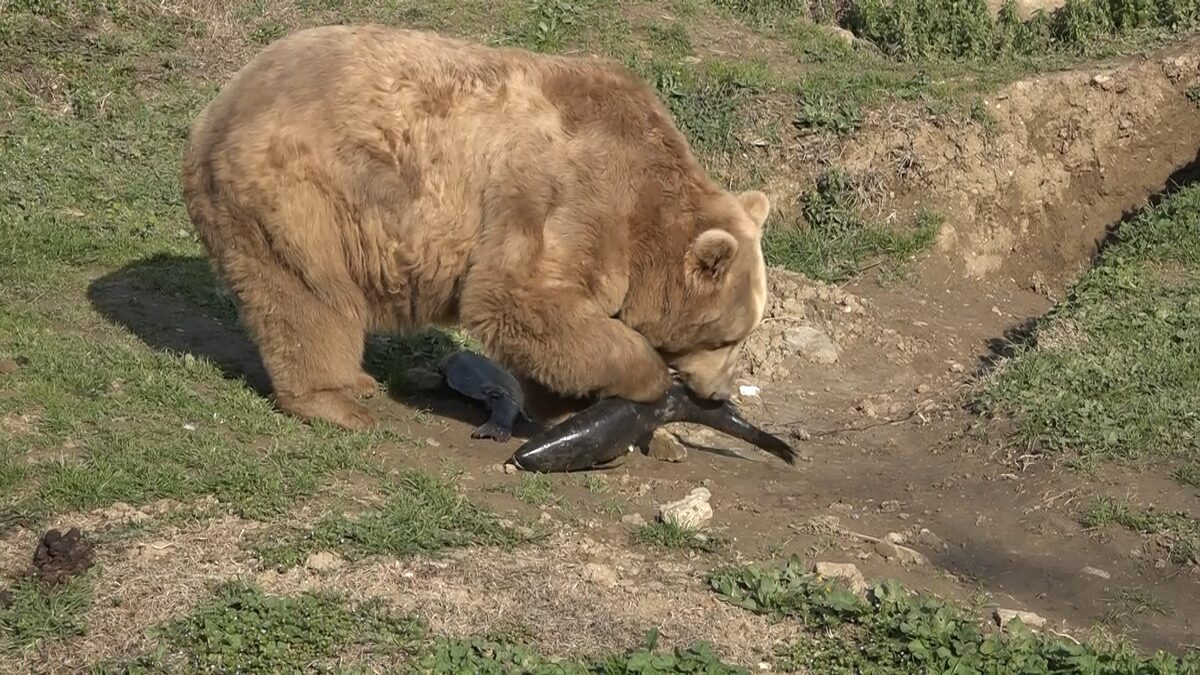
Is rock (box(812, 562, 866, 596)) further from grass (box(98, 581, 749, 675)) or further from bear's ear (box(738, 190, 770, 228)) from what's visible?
bear's ear (box(738, 190, 770, 228))

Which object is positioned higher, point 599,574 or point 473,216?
point 473,216

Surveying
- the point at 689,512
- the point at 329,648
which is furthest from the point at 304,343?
the point at 329,648

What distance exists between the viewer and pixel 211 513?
18.8ft

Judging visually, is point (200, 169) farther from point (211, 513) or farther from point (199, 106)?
point (199, 106)

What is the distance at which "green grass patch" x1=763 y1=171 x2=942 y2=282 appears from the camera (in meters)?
10.6

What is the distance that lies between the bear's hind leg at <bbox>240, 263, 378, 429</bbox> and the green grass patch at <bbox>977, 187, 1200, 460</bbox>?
348 cm

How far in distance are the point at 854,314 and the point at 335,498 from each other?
4.90 meters

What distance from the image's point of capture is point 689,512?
20.2ft

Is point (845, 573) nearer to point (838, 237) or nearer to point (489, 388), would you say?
point (489, 388)

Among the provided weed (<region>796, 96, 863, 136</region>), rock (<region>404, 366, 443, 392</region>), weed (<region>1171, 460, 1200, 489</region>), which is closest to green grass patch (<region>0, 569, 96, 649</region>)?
rock (<region>404, 366, 443, 392</region>)

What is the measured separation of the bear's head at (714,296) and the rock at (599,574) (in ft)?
5.32

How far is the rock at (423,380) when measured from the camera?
779cm

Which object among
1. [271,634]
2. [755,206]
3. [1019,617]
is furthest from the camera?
[755,206]

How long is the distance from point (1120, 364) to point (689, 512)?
122 inches
